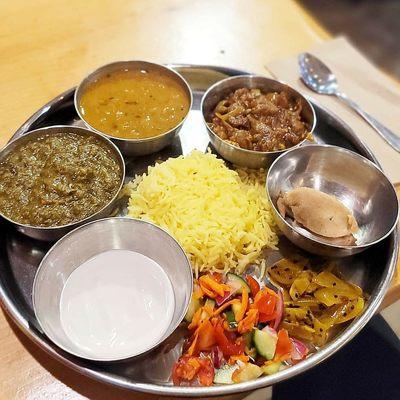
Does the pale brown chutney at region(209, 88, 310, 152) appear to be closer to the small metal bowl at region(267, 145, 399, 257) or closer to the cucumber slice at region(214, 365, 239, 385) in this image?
the small metal bowl at region(267, 145, 399, 257)

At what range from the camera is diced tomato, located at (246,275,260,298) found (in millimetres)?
1762

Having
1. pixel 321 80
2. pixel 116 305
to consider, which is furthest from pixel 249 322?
pixel 321 80

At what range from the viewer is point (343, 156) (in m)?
2.11

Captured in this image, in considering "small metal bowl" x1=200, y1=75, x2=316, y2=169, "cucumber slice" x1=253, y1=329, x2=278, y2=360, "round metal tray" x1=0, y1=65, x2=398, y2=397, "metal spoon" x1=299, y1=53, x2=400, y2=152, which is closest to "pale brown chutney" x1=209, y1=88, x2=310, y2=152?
"small metal bowl" x1=200, y1=75, x2=316, y2=169

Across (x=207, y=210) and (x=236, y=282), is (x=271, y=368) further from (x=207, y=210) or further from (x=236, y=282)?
(x=207, y=210)

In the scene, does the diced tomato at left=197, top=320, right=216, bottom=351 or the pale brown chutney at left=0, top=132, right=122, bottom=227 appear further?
the pale brown chutney at left=0, top=132, right=122, bottom=227

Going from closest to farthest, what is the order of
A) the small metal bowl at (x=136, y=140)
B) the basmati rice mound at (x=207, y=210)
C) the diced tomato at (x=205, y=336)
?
the diced tomato at (x=205, y=336) < the basmati rice mound at (x=207, y=210) < the small metal bowl at (x=136, y=140)

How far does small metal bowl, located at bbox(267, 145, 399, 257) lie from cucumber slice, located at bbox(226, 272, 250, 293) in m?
0.28

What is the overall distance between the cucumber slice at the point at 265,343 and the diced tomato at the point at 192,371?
0.17m

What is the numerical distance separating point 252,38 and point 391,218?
1.49m

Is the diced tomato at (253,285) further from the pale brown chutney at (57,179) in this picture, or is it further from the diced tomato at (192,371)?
the pale brown chutney at (57,179)

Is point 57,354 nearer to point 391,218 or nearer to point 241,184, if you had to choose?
point 241,184

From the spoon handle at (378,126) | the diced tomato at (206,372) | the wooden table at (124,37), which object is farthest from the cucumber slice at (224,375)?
the wooden table at (124,37)

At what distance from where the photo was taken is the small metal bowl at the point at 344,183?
195 centimetres
